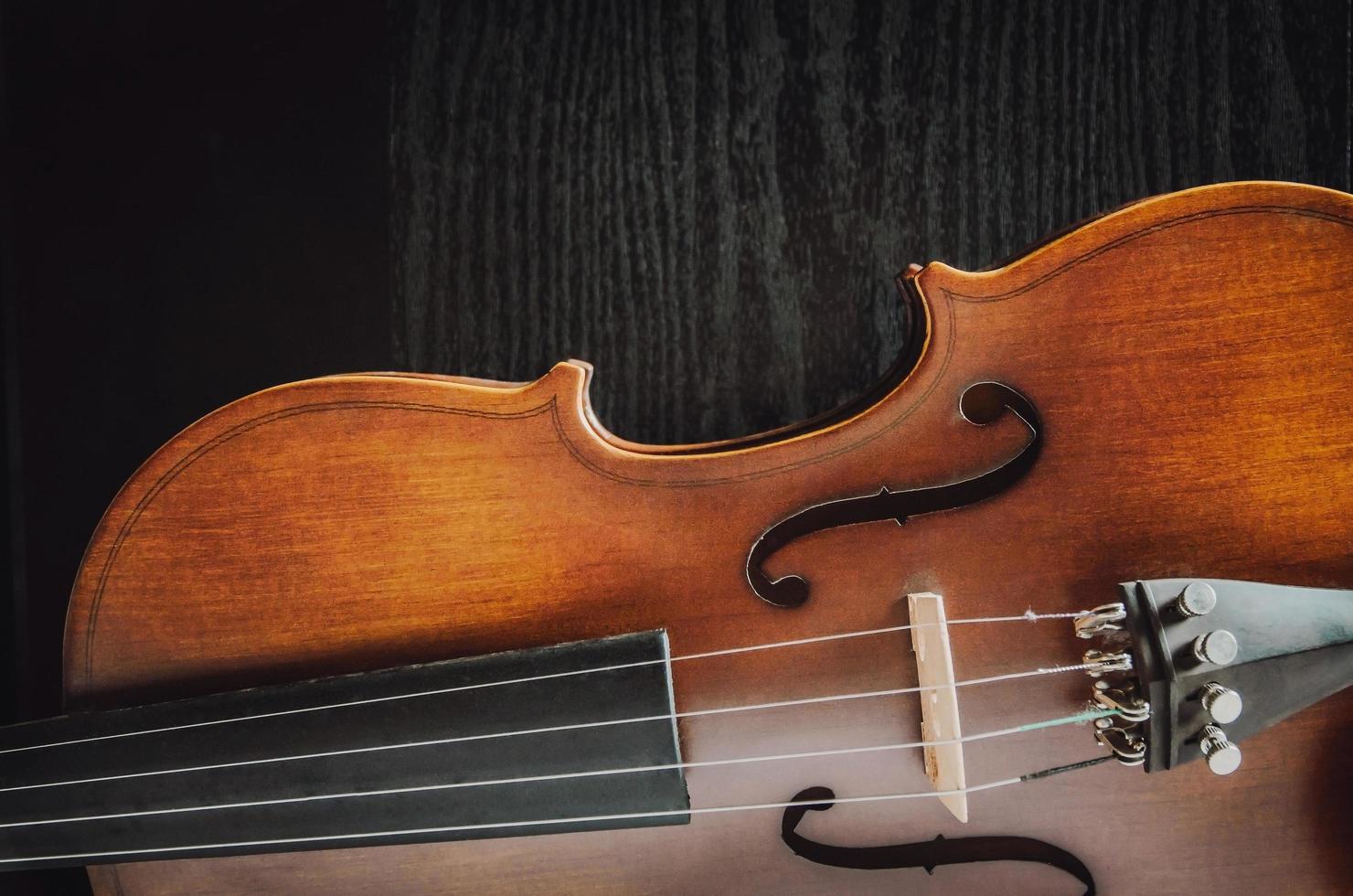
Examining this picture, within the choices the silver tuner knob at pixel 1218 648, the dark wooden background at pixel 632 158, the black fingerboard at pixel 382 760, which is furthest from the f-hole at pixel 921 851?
the dark wooden background at pixel 632 158

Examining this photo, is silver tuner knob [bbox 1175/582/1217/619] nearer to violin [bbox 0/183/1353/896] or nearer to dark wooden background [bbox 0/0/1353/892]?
violin [bbox 0/183/1353/896]

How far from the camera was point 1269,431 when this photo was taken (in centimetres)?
81

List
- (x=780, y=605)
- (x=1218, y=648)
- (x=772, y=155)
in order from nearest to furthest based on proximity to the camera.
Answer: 1. (x=1218, y=648)
2. (x=780, y=605)
3. (x=772, y=155)

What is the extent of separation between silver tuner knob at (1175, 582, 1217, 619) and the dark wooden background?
470 millimetres

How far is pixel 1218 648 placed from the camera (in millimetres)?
726

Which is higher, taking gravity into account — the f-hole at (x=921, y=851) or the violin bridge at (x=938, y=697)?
the violin bridge at (x=938, y=697)

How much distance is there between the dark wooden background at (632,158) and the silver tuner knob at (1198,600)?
0.47 m

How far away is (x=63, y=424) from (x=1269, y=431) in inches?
53.0

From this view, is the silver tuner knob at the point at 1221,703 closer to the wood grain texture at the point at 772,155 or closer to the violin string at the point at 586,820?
the violin string at the point at 586,820

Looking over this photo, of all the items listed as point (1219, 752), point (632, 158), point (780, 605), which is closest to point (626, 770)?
point (780, 605)

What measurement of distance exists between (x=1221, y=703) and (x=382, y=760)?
2.25ft

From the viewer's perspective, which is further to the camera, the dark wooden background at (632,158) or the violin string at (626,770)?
→ the dark wooden background at (632,158)

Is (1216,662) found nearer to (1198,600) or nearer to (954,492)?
(1198,600)

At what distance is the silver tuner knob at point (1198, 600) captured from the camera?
729 mm
